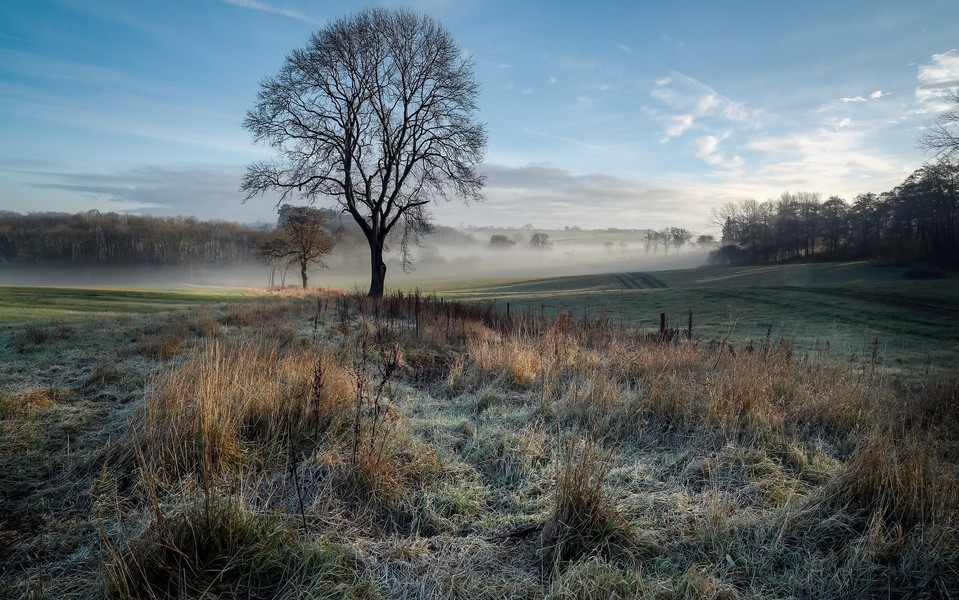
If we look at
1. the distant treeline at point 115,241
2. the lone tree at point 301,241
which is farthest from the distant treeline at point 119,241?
the lone tree at point 301,241

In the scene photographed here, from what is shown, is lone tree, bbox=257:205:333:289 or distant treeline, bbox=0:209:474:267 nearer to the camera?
lone tree, bbox=257:205:333:289

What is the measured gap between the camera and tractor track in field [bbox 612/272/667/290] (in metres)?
57.6

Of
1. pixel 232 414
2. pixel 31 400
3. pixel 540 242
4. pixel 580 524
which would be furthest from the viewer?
pixel 540 242

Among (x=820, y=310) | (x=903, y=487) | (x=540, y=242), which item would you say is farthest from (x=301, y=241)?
(x=540, y=242)

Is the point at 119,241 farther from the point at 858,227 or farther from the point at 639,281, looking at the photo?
the point at 858,227

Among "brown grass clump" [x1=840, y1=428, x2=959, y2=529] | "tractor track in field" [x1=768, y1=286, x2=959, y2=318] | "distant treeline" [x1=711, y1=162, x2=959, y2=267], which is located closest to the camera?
"brown grass clump" [x1=840, y1=428, x2=959, y2=529]

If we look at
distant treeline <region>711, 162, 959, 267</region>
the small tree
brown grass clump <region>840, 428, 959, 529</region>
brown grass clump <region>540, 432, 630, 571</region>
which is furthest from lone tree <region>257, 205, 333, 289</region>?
the small tree

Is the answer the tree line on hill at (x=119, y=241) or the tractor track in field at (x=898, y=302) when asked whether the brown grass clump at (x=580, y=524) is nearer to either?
the tractor track in field at (x=898, y=302)

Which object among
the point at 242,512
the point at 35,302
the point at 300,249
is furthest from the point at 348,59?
the point at 300,249

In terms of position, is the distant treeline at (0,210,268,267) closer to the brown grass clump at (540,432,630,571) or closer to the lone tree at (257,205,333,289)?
the lone tree at (257,205,333,289)

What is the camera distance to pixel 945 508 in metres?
3.04

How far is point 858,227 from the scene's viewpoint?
67125 mm

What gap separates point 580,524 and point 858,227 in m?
85.1

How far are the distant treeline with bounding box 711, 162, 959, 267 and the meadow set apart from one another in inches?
1769
